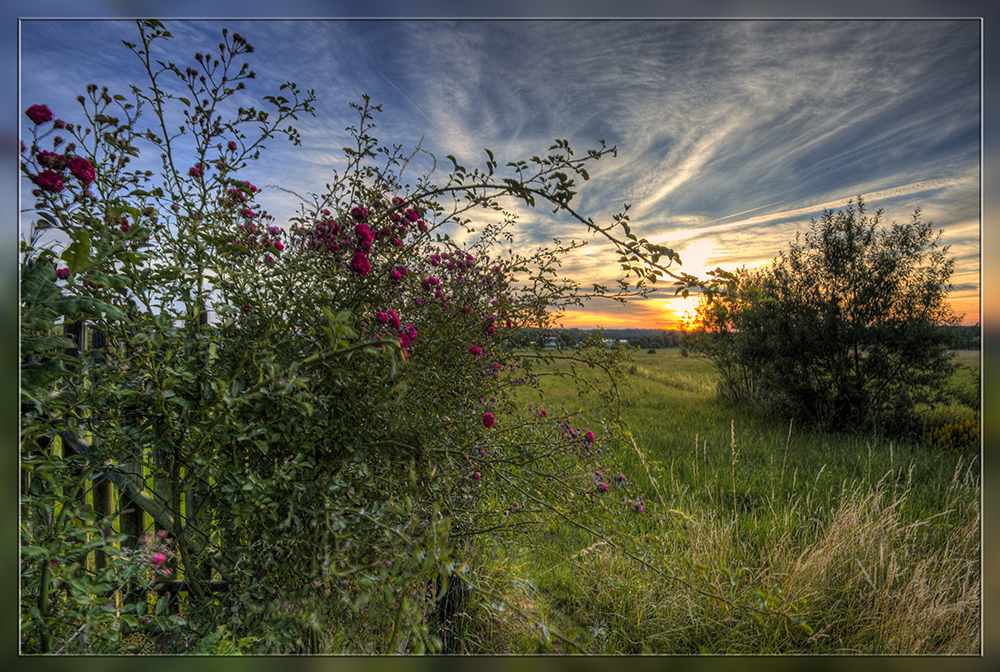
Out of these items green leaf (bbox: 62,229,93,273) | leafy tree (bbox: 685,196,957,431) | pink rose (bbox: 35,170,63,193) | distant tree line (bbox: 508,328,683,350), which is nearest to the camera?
green leaf (bbox: 62,229,93,273)

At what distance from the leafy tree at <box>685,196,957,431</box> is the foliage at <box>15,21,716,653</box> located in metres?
2.45

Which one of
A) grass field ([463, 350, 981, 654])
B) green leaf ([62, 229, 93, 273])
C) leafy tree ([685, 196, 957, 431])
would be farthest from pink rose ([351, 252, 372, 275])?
leafy tree ([685, 196, 957, 431])

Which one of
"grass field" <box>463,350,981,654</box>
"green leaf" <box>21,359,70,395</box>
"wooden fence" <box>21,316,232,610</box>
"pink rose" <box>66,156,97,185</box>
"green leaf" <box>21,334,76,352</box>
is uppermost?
"pink rose" <box>66,156,97,185</box>

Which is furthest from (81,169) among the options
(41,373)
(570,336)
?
(570,336)

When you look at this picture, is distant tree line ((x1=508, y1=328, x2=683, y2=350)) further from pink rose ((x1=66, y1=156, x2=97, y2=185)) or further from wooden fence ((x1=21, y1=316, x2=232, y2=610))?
pink rose ((x1=66, y1=156, x2=97, y2=185))

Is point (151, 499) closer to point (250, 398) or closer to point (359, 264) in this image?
point (250, 398)

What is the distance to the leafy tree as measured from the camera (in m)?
3.28

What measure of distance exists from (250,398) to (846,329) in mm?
5045

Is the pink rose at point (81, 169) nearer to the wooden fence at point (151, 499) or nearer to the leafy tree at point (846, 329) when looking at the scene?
the wooden fence at point (151, 499)

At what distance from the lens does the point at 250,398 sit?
95 cm

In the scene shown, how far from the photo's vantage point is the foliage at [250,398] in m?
0.94

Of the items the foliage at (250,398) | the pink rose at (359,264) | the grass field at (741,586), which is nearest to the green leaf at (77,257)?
the foliage at (250,398)

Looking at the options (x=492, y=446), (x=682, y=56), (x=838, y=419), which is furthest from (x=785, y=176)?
(x=838, y=419)

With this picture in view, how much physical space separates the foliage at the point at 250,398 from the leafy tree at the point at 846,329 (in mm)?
2455
